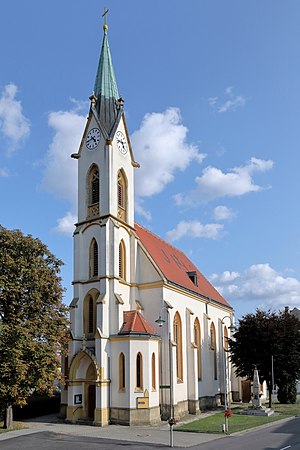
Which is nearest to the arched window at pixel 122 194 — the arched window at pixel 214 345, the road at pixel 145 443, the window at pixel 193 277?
the window at pixel 193 277

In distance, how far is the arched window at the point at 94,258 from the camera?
35.2 metres

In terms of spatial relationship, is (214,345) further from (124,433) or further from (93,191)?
(124,433)

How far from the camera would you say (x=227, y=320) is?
5234cm

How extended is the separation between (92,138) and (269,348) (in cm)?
2364

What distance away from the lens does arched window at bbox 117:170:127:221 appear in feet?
121

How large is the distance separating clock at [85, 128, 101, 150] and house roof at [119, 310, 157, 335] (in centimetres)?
1332

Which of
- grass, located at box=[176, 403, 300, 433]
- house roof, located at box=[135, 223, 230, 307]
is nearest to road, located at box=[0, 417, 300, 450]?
grass, located at box=[176, 403, 300, 433]

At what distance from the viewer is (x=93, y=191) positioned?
37.1 m

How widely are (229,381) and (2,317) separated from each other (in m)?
29.0

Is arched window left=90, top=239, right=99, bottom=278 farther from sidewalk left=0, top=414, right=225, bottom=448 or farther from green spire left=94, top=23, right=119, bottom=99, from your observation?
green spire left=94, top=23, right=119, bottom=99

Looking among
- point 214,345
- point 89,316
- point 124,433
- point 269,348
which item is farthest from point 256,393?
point 89,316

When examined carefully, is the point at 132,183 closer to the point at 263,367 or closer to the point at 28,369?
the point at 28,369

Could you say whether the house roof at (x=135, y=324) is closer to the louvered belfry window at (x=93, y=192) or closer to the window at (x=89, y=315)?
the window at (x=89, y=315)

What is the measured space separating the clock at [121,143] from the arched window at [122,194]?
73.2 inches
